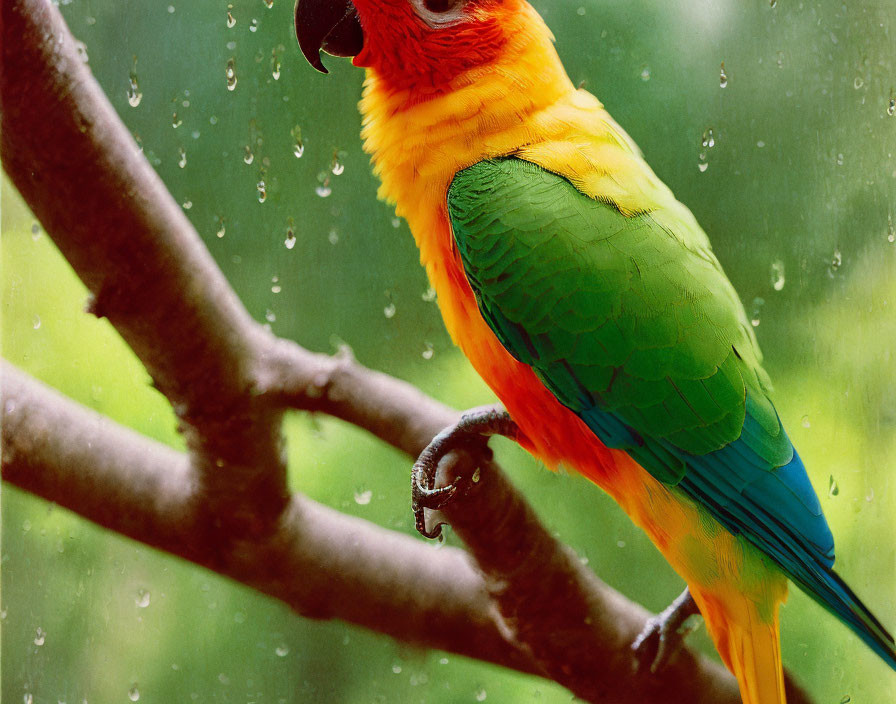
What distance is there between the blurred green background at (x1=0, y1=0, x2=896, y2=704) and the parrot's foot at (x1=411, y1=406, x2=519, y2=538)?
18mm

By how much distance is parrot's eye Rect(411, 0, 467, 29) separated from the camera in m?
0.75

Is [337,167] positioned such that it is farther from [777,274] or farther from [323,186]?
[777,274]

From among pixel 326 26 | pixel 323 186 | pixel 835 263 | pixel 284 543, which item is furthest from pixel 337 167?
pixel 835 263

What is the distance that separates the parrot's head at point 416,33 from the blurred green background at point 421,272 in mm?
46

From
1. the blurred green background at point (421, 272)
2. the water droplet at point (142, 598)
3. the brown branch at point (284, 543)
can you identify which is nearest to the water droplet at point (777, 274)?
the blurred green background at point (421, 272)

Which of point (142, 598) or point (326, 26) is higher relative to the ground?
point (326, 26)

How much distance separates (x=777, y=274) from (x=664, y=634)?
0.36 m

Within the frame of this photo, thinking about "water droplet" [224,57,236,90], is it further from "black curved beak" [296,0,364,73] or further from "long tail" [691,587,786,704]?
"long tail" [691,587,786,704]

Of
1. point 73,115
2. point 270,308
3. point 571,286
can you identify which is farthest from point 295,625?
point 73,115

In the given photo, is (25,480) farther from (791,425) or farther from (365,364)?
(791,425)

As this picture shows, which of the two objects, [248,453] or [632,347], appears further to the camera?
[248,453]

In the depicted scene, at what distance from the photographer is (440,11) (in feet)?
2.48

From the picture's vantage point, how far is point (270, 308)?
2.65ft

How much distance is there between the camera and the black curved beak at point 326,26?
0.76 metres
